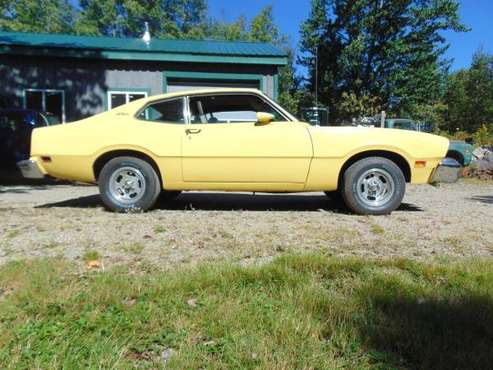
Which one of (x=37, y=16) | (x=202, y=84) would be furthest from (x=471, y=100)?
(x=37, y=16)

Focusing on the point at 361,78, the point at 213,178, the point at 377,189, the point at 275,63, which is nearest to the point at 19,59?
the point at 275,63

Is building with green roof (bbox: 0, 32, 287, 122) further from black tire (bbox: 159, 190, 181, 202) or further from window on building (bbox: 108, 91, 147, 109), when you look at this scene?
black tire (bbox: 159, 190, 181, 202)

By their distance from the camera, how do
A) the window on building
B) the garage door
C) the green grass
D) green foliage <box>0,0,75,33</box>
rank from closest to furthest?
the green grass, the window on building, the garage door, green foliage <box>0,0,75,33</box>

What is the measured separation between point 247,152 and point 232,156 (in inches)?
7.3

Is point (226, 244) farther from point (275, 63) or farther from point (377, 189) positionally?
point (275, 63)

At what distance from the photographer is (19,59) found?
13508 millimetres

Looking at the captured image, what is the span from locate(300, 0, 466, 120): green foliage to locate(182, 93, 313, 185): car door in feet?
84.5

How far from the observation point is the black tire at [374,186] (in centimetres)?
529

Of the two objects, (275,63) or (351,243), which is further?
(275,63)

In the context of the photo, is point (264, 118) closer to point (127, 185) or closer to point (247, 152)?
point (247, 152)

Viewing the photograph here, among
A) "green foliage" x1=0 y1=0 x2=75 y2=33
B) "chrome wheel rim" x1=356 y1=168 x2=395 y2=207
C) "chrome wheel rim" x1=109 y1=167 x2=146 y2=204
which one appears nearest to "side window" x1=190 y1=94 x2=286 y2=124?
"chrome wheel rim" x1=109 y1=167 x2=146 y2=204

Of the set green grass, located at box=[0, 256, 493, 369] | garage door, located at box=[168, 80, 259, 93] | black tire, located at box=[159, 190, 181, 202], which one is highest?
garage door, located at box=[168, 80, 259, 93]

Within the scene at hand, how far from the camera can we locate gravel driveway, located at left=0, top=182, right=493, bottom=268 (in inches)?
146

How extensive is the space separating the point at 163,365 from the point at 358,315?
1.12 metres
